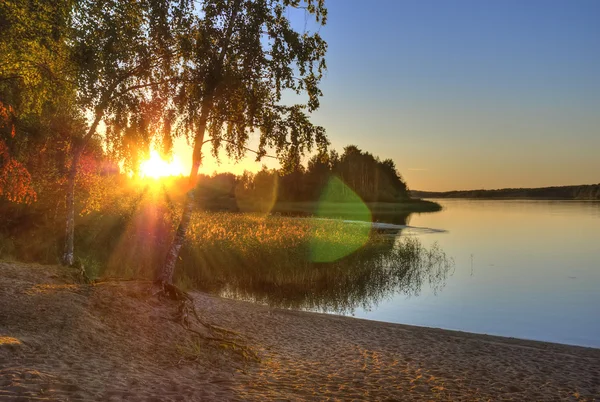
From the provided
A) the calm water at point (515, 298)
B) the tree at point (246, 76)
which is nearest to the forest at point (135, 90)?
the tree at point (246, 76)

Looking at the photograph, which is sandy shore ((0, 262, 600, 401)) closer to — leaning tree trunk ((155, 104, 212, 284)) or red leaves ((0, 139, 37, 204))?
leaning tree trunk ((155, 104, 212, 284))

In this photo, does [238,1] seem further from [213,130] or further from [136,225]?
[136,225]

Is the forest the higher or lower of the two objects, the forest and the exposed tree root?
the higher

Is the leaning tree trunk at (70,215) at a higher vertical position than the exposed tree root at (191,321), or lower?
higher

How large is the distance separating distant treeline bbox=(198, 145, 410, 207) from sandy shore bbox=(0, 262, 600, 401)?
3968 inches

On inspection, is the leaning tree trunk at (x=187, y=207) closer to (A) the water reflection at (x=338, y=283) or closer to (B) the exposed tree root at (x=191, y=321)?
(B) the exposed tree root at (x=191, y=321)

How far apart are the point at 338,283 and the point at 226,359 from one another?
13.0 m

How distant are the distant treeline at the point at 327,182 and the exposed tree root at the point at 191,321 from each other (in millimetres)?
100380

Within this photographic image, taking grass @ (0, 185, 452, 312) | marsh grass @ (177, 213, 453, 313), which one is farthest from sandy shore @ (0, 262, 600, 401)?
marsh grass @ (177, 213, 453, 313)

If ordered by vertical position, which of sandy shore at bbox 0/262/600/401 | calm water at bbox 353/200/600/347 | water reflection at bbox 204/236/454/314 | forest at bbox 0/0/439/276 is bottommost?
calm water at bbox 353/200/600/347

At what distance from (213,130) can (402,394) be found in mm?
8163

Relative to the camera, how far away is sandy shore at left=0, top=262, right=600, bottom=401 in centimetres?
634

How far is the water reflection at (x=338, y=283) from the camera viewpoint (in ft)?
61.2

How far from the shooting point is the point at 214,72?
1116 cm
